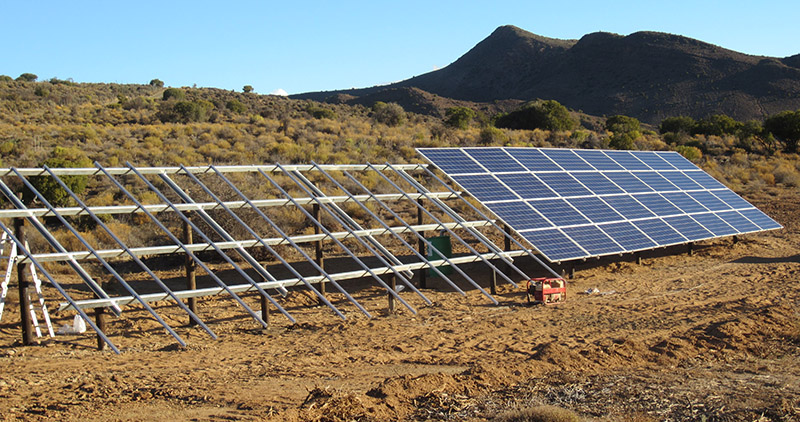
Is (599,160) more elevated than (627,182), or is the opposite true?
(599,160)

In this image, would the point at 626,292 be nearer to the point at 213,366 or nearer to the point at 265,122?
the point at 213,366

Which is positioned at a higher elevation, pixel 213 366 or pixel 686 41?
pixel 686 41

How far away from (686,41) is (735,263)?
9888 centimetres

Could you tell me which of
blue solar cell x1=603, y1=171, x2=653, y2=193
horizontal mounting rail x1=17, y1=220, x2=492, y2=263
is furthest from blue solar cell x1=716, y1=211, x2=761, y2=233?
horizontal mounting rail x1=17, y1=220, x2=492, y2=263

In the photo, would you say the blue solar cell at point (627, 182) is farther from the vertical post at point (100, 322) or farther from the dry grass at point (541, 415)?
the vertical post at point (100, 322)

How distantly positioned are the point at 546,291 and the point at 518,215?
9.11 feet

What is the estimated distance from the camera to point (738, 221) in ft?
70.0

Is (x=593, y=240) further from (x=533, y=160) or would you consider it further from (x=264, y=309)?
(x=264, y=309)

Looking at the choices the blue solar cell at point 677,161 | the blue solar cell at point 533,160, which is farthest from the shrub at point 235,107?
the blue solar cell at point 533,160

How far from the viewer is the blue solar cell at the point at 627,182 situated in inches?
840

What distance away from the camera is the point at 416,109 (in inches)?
3543

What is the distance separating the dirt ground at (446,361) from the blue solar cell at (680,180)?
7.24 meters

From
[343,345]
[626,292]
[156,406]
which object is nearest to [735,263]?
[626,292]

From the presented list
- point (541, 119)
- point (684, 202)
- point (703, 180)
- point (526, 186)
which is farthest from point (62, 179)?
point (541, 119)
